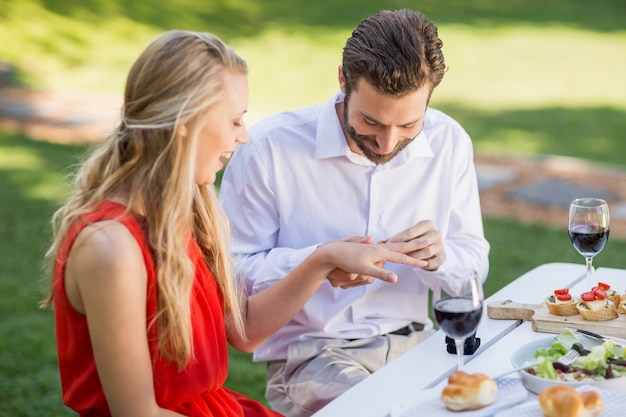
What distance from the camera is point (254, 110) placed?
10.7 metres

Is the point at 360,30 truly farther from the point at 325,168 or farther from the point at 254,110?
the point at 254,110

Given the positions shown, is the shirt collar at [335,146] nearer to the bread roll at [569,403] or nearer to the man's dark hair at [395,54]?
the man's dark hair at [395,54]

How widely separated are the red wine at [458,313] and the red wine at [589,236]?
70cm

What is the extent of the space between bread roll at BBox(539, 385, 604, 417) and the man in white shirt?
38.8 inches

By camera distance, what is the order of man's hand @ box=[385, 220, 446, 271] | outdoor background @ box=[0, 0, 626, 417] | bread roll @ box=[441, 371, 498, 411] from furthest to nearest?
outdoor background @ box=[0, 0, 626, 417] → man's hand @ box=[385, 220, 446, 271] → bread roll @ box=[441, 371, 498, 411]

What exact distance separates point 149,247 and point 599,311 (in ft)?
3.86

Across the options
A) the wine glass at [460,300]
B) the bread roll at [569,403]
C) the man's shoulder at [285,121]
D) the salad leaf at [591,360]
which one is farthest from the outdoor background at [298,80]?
the bread roll at [569,403]

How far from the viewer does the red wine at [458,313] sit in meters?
2.05

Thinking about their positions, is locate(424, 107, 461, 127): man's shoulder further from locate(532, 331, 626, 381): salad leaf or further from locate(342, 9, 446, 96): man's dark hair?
locate(532, 331, 626, 381): salad leaf

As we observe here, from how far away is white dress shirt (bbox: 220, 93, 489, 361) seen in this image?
3.03 meters

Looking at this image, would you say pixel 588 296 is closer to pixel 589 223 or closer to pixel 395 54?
pixel 589 223

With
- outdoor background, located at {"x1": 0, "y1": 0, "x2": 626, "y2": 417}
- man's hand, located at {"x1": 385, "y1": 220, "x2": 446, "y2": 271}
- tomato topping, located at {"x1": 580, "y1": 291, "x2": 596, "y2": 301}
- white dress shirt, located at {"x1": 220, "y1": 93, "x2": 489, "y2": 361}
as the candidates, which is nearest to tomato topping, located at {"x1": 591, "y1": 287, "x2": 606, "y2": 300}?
tomato topping, located at {"x1": 580, "y1": 291, "x2": 596, "y2": 301}

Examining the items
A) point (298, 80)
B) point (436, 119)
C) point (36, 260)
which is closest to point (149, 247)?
point (436, 119)

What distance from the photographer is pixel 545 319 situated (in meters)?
2.52
